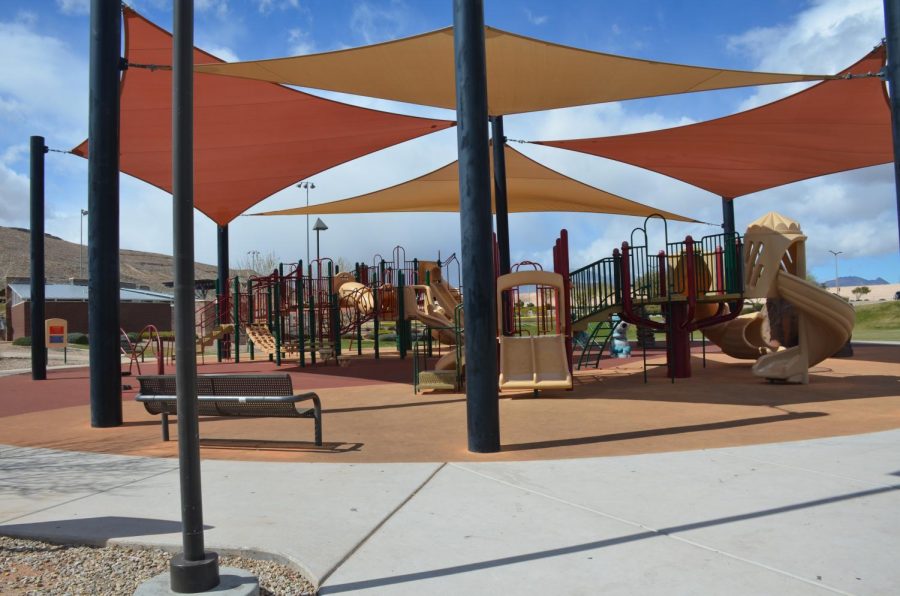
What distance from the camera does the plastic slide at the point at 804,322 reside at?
12789 millimetres

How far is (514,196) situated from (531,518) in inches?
782

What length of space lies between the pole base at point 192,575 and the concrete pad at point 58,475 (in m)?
2.05

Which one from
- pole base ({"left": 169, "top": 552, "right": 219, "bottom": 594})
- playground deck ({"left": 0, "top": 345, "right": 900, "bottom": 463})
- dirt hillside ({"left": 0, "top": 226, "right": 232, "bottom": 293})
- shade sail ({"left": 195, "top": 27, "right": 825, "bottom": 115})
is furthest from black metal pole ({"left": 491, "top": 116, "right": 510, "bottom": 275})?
dirt hillside ({"left": 0, "top": 226, "right": 232, "bottom": 293})

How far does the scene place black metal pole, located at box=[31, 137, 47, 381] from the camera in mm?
16656

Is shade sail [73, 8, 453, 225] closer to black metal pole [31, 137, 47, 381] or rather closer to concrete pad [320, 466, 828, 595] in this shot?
black metal pole [31, 137, 47, 381]

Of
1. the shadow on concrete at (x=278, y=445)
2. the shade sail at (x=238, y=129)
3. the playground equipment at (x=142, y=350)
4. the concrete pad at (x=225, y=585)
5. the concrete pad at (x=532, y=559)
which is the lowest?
the concrete pad at (x=532, y=559)

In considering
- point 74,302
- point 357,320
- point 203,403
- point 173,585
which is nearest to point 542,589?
point 173,585

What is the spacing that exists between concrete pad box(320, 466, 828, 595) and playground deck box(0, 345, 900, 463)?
210cm

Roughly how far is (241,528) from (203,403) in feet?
10.5

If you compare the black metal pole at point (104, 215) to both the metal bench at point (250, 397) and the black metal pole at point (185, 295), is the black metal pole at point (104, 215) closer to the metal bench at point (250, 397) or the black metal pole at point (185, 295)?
the metal bench at point (250, 397)

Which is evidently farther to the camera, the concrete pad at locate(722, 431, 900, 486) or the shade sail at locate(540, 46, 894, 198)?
the shade sail at locate(540, 46, 894, 198)

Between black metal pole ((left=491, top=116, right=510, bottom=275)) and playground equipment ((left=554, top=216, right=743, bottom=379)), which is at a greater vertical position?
black metal pole ((left=491, top=116, right=510, bottom=275))

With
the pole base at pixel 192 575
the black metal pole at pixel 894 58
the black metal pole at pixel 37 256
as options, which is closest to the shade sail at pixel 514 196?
the black metal pole at pixel 37 256

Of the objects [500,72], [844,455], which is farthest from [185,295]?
[500,72]
